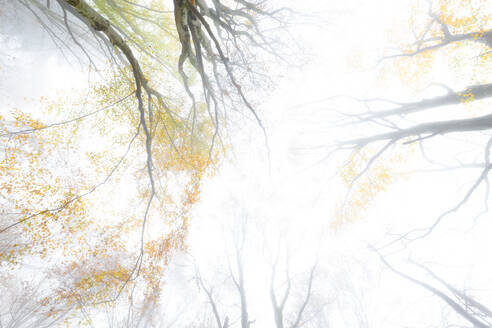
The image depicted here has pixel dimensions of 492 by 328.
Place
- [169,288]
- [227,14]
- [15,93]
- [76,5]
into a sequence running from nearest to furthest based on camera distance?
[76,5] → [227,14] → [169,288] → [15,93]

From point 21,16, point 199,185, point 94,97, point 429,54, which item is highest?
point 21,16

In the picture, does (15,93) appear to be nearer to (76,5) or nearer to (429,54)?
(76,5)

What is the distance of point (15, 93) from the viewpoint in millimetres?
19500

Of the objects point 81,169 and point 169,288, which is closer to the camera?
point 81,169

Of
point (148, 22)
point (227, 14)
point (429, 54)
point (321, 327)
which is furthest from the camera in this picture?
point (321, 327)

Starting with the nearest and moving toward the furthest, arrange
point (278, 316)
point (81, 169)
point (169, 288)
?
point (278, 316), point (81, 169), point (169, 288)

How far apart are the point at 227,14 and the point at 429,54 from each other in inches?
195

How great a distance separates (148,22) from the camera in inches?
231

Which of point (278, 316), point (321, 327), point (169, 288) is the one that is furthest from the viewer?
point (169, 288)

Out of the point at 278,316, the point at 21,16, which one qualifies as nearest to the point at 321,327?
the point at 278,316

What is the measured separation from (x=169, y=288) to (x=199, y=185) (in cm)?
1928

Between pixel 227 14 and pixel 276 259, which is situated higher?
pixel 227 14

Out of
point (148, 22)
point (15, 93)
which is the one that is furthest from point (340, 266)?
point (15, 93)

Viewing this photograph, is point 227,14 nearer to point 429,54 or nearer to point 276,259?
point 429,54
